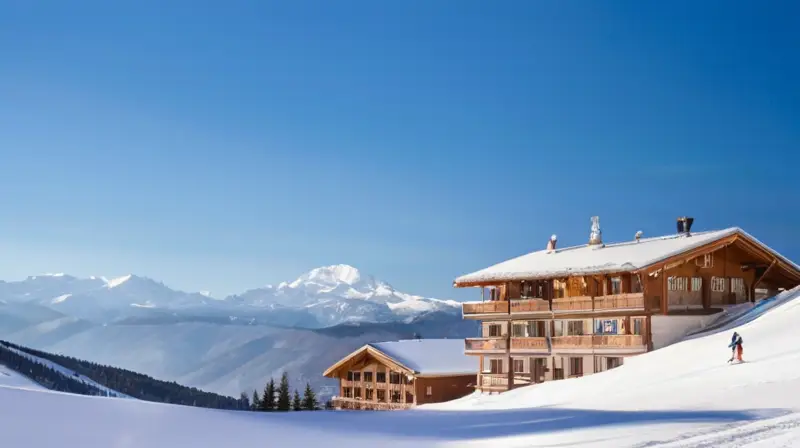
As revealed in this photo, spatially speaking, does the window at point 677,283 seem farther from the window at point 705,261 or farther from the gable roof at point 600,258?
the gable roof at point 600,258

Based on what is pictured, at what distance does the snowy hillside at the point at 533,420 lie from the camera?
15469mm

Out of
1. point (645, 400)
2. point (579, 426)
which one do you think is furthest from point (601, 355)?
point (579, 426)

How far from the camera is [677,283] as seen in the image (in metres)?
45.1

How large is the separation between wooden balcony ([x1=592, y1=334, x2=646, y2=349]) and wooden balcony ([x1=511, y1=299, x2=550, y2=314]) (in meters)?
4.59

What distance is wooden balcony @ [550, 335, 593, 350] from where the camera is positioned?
45.6 metres

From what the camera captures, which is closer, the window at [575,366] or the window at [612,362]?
the window at [612,362]

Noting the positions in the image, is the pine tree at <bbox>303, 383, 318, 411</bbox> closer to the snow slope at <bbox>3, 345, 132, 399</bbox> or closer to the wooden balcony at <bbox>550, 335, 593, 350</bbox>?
the wooden balcony at <bbox>550, 335, 593, 350</bbox>

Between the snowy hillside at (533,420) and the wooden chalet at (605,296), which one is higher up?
the wooden chalet at (605,296)

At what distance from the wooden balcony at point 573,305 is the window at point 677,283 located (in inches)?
175

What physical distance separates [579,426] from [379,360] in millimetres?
42825

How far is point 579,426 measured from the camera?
20.6m

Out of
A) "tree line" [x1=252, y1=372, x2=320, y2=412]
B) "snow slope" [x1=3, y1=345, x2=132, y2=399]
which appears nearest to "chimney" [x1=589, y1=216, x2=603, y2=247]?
"tree line" [x1=252, y1=372, x2=320, y2=412]

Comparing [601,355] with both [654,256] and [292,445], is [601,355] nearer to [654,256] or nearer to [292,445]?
[654,256]

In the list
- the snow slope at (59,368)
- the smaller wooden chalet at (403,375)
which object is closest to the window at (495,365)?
the smaller wooden chalet at (403,375)
